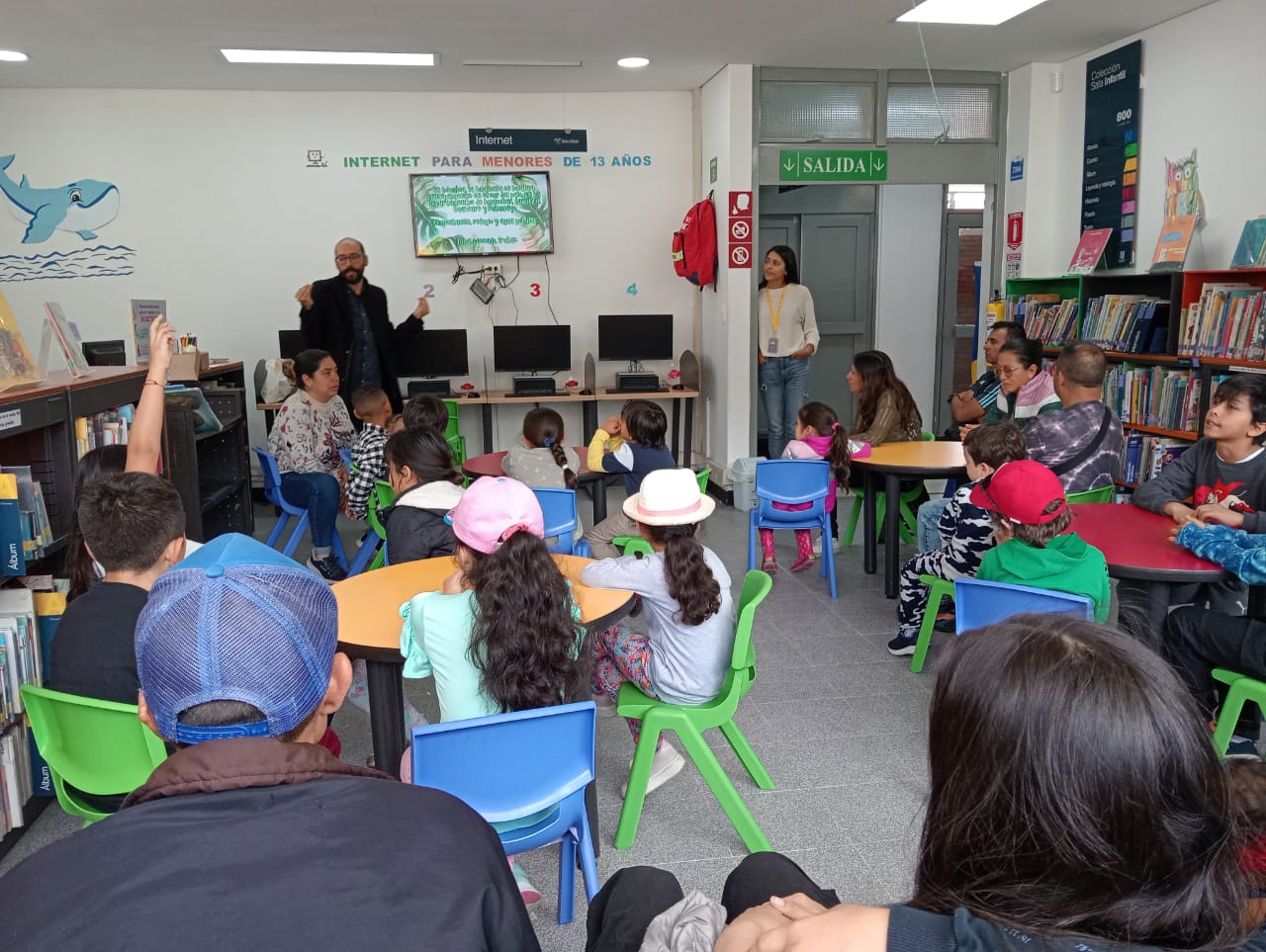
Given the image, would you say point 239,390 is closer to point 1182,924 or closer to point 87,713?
point 87,713

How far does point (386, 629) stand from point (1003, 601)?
5.63 ft

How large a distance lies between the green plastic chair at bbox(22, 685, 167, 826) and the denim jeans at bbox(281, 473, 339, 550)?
3.17 m

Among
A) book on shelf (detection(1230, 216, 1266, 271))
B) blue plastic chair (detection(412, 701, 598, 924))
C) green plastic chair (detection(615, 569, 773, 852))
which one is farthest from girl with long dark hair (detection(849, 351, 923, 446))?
blue plastic chair (detection(412, 701, 598, 924))

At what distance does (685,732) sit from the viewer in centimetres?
267

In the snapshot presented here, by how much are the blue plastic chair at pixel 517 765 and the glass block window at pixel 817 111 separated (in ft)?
18.9

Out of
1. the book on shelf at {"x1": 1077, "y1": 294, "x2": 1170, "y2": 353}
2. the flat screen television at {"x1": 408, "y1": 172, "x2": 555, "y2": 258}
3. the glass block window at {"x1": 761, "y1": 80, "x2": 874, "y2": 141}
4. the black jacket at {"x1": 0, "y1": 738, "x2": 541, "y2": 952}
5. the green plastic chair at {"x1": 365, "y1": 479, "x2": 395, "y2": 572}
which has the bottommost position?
the green plastic chair at {"x1": 365, "y1": 479, "x2": 395, "y2": 572}

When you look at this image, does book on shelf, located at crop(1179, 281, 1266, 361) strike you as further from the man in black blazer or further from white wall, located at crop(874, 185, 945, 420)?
the man in black blazer

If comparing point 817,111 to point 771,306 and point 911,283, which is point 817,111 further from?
point 911,283

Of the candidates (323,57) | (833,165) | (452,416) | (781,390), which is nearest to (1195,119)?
Result: (833,165)

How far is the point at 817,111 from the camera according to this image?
6996 mm

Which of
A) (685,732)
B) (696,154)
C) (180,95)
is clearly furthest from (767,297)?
(685,732)

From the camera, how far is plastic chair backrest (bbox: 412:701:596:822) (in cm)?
187

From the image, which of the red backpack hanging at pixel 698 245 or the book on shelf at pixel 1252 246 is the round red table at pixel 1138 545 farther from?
the red backpack hanging at pixel 698 245

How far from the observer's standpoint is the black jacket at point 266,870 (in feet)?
2.98
